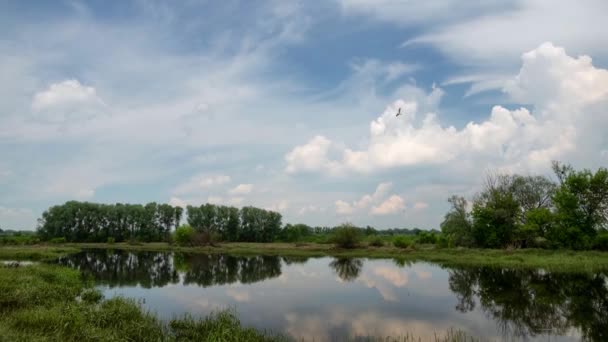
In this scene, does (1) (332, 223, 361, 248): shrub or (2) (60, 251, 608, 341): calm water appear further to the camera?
(1) (332, 223, 361, 248): shrub

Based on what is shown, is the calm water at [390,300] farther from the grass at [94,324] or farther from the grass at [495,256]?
the grass at [495,256]

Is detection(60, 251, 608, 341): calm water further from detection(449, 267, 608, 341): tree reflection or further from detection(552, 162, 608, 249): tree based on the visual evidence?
detection(552, 162, 608, 249): tree

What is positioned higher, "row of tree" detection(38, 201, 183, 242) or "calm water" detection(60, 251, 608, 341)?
"row of tree" detection(38, 201, 183, 242)

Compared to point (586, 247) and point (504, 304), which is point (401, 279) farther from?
point (586, 247)

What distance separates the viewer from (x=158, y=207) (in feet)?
377

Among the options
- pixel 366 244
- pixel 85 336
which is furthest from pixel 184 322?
pixel 366 244

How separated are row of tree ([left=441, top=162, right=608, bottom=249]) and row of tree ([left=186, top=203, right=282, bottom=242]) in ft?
192

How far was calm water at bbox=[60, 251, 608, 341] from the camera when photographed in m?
16.5

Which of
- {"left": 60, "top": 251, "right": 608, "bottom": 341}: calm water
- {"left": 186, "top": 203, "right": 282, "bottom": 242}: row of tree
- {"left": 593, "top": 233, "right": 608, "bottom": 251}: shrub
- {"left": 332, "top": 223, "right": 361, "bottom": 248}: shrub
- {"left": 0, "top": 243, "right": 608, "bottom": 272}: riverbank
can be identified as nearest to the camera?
{"left": 60, "top": 251, "right": 608, "bottom": 341}: calm water

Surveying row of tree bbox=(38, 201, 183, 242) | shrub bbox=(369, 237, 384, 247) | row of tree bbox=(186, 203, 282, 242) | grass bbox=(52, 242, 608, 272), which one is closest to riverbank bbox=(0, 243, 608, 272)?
grass bbox=(52, 242, 608, 272)

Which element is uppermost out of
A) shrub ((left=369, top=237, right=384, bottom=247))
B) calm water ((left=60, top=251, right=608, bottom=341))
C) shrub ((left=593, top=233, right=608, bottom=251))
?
shrub ((left=593, top=233, right=608, bottom=251))

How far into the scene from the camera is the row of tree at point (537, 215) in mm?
48438

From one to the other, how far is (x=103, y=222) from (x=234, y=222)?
35338mm

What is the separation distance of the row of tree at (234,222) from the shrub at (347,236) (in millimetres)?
47251
